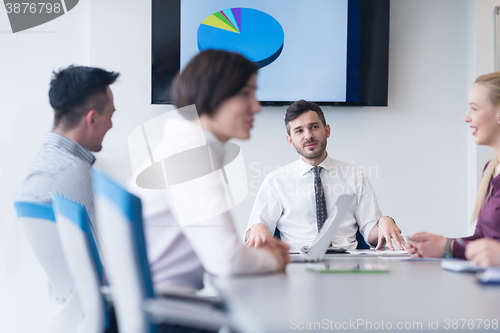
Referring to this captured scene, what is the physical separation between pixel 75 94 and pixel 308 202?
1.48 meters

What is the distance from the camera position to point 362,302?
2.99 ft

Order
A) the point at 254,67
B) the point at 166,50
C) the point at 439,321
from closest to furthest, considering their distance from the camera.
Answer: the point at 439,321, the point at 254,67, the point at 166,50

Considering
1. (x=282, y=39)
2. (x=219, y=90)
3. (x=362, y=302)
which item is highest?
(x=282, y=39)

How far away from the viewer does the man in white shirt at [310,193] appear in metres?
2.65

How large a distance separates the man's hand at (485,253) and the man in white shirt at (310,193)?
1295 mm

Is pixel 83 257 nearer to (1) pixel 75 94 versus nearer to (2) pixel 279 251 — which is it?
(2) pixel 279 251

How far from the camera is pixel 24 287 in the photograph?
3449 millimetres

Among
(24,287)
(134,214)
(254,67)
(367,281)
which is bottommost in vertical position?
(24,287)

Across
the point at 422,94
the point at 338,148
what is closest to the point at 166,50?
the point at 338,148

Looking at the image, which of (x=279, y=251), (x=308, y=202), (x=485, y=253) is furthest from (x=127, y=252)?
(x=308, y=202)

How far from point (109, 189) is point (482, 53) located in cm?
351

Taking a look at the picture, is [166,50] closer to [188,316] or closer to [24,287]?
[24,287]

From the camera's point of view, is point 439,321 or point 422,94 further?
point 422,94

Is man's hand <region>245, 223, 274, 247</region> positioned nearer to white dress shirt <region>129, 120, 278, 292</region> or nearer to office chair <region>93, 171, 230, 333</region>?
white dress shirt <region>129, 120, 278, 292</region>
